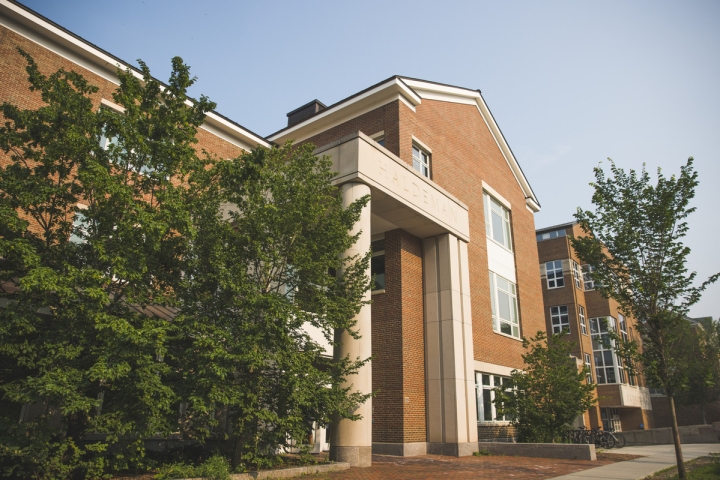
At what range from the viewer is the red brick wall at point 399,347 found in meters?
16.2

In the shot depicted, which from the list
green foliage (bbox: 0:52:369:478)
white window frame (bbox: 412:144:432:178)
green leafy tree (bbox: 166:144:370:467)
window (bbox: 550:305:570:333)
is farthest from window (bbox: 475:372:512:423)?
window (bbox: 550:305:570:333)

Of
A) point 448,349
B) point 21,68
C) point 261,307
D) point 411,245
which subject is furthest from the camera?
point 411,245

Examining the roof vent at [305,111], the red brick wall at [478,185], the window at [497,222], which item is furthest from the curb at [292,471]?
the roof vent at [305,111]

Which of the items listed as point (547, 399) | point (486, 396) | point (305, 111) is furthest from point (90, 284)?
point (305, 111)

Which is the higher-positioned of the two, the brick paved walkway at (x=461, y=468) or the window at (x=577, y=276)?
the window at (x=577, y=276)

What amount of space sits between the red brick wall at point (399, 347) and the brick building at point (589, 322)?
2554 centimetres

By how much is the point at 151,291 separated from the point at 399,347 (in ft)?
29.3

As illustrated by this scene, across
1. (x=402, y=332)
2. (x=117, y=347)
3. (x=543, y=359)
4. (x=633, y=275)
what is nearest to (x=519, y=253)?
(x=543, y=359)

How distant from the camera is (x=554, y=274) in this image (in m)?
42.8

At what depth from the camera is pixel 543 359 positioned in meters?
18.1

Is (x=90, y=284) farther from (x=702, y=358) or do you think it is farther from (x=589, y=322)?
(x=702, y=358)

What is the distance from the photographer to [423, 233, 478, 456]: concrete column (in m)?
16.6

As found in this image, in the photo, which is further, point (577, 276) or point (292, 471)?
point (577, 276)

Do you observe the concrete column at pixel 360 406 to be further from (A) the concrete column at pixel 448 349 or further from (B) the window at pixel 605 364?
(B) the window at pixel 605 364
